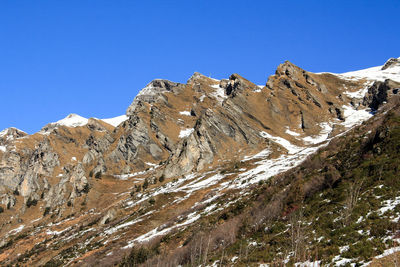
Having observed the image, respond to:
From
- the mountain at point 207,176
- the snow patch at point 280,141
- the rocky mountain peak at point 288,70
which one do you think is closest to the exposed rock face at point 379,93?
the mountain at point 207,176

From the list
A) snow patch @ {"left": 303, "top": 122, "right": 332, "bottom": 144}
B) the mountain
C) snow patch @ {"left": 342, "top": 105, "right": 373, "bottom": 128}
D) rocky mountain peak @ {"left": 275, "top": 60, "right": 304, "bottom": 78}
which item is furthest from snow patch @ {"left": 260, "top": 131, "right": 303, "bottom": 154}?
rocky mountain peak @ {"left": 275, "top": 60, "right": 304, "bottom": 78}

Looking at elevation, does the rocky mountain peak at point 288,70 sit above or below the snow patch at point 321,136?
above

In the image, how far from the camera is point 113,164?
118 metres

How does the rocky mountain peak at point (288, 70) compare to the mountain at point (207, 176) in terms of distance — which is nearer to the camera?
the mountain at point (207, 176)

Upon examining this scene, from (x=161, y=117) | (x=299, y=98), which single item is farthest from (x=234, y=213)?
(x=299, y=98)

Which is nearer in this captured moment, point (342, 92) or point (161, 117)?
point (161, 117)

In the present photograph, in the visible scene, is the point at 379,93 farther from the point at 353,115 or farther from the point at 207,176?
the point at 207,176

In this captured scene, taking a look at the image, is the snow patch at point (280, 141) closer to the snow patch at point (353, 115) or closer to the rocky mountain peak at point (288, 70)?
the snow patch at point (353, 115)

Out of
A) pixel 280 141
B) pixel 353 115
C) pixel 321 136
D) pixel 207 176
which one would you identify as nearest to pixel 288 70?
pixel 353 115

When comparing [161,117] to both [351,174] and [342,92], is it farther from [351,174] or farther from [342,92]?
[351,174]

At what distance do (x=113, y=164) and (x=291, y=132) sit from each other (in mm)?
70636

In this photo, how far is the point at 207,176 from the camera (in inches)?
2899

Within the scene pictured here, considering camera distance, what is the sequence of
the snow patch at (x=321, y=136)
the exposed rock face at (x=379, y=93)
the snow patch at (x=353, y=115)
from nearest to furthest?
the snow patch at (x=321, y=136), the snow patch at (x=353, y=115), the exposed rock face at (x=379, y=93)

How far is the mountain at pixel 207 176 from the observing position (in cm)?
2134
